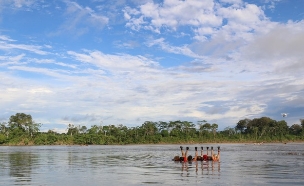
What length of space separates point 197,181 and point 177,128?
140 meters

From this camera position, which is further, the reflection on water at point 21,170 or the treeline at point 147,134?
the treeline at point 147,134

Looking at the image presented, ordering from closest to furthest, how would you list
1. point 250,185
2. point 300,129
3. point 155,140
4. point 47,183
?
point 250,185 → point 47,183 → point 155,140 → point 300,129

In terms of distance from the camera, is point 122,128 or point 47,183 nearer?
point 47,183

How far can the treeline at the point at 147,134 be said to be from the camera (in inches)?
6156

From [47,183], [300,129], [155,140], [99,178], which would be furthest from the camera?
[300,129]

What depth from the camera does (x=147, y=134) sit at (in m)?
161

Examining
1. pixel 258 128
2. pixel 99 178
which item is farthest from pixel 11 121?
pixel 99 178

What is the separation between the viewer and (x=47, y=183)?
26.4 meters

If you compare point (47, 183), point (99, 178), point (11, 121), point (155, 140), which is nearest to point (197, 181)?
point (99, 178)

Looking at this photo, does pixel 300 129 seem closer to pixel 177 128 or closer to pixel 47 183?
pixel 177 128

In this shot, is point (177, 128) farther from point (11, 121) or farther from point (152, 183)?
point (152, 183)

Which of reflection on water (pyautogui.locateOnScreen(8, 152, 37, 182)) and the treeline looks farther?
the treeline

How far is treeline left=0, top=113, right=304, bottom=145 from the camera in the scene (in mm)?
156375

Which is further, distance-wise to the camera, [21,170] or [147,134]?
[147,134]
